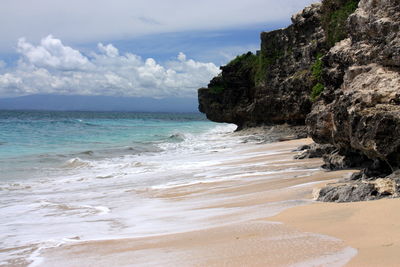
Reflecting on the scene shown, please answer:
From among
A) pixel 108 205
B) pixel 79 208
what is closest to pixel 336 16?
pixel 108 205

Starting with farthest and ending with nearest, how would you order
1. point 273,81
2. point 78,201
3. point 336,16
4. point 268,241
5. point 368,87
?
1. point 273,81
2. point 336,16
3. point 78,201
4. point 368,87
5. point 268,241

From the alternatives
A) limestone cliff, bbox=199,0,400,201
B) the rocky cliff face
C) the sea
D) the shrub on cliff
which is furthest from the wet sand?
the shrub on cliff

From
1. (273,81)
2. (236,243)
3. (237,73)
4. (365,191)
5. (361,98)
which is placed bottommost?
(236,243)

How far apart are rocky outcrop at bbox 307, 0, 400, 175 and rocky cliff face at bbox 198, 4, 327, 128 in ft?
38.5

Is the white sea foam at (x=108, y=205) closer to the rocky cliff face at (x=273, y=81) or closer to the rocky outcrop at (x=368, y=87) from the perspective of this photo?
the rocky outcrop at (x=368, y=87)

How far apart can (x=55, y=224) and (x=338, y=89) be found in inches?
278

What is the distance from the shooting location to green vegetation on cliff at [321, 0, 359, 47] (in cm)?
1312

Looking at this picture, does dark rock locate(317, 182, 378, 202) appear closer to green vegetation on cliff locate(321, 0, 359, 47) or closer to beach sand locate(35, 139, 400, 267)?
beach sand locate(35, 139, 400, 267)

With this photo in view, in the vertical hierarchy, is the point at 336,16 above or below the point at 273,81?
above

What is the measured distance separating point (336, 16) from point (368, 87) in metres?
6.01

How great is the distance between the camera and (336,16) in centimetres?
1347

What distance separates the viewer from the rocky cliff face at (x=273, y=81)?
26406 millimetres

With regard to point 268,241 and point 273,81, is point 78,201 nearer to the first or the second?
point 268,241

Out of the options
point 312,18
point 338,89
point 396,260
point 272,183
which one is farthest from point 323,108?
point 312,18
